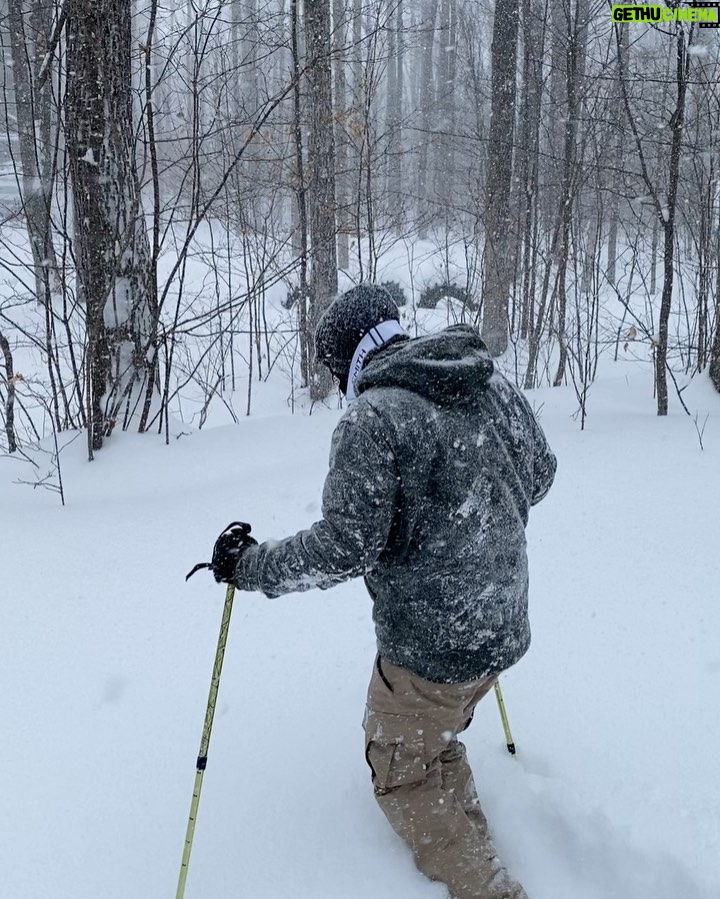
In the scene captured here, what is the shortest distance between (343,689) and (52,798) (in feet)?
3.52

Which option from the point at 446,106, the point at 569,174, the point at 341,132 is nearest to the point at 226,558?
the point at 569,174

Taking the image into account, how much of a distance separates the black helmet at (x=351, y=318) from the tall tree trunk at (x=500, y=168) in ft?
26.7

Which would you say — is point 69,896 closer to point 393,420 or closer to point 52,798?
point 52,798

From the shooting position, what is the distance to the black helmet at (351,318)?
72.7 inches

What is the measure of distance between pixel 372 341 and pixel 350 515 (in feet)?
1.48

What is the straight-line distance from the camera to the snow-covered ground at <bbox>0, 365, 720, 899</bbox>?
7.18ft

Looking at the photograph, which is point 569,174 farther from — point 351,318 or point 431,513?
point 431,513

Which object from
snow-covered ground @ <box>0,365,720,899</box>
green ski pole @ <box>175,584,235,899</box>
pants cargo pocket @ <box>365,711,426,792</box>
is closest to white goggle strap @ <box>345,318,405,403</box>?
green ski pole @ <box>175,584,235,899</box>

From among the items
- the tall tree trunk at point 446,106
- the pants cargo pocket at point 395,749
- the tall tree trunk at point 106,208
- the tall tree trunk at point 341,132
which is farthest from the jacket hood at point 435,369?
the tall tree trunk at point 446,106

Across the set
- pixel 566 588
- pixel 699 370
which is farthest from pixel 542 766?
pixel 699 370

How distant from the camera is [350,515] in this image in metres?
1.71

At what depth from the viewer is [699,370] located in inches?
270

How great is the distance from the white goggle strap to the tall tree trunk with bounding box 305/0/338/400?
6.31 meters

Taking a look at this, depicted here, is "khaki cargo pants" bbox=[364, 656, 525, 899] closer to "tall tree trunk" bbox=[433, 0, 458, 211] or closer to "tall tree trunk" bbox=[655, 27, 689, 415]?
"tall tree trunk" bbox=[655, 27, 689, 415]
